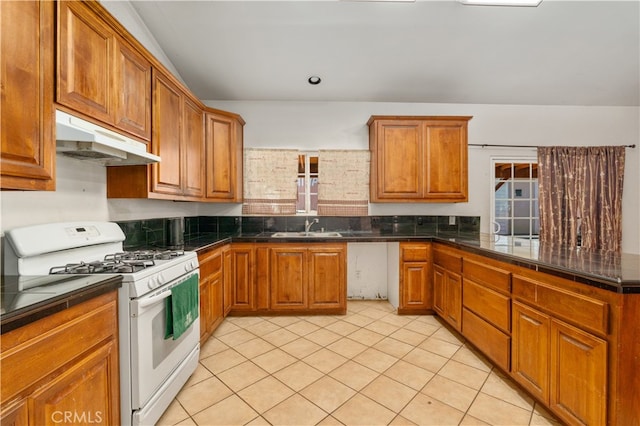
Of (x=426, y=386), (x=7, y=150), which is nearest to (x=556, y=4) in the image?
(x=426, y=386)

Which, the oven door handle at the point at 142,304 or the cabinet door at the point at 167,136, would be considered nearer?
the oven door handle at the point at 142,304

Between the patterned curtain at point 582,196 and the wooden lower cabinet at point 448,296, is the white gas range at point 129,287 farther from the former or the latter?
the patterned curtain at point 582,196

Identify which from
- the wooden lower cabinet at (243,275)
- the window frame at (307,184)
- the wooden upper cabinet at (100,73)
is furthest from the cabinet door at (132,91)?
the window frame at (307,184)

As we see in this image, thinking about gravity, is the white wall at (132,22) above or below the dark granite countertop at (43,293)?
above

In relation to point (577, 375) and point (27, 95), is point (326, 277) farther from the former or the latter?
point (27, 95)

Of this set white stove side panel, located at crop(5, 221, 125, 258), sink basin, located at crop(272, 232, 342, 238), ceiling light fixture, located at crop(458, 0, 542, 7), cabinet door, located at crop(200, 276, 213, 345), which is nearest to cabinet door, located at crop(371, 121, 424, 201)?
sink basin, located at crop(272, 232, 342, 238)

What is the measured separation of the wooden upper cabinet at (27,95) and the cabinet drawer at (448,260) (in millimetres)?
2851

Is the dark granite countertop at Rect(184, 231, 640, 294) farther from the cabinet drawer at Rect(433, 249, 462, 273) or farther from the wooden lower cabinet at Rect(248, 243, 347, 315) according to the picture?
the wooden lower cabinet at Rect(248, 243, 347, 315)

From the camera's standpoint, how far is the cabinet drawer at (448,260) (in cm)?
246

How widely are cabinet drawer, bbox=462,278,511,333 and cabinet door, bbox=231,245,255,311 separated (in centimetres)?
209

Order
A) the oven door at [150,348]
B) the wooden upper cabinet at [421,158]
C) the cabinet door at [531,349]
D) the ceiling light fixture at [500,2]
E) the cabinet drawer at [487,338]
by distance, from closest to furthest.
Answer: the oven door at [150,348], the cabinet door at [531,349], the cabinet drawer at [487,338], the ceiling light fixture at [500,2], the wooden upper cabinet at [421,158]

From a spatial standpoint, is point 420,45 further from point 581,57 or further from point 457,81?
point 581,57

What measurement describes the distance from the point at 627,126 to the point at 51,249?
6073mm

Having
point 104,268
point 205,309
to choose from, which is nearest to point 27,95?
point 104,268
